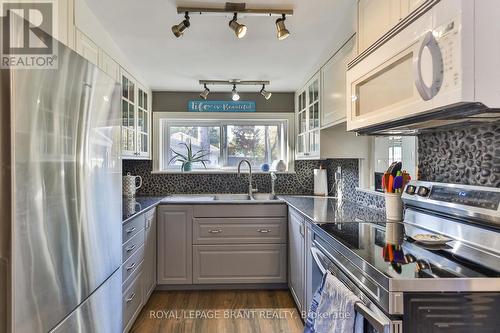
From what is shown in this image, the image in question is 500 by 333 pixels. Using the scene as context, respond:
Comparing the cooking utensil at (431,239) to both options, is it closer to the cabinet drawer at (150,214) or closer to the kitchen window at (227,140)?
the cabinet drawer at (150,214)

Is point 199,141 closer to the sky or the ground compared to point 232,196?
closer to the sky

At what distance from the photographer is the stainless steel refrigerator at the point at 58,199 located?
90 centimetres

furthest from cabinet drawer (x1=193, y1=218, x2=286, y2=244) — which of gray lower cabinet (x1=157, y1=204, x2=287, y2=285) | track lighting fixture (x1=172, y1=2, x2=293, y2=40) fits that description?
track lighting fixture (x1=172, y1=2, x2=293, y2=40)

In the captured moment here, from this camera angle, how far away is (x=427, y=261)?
108cm

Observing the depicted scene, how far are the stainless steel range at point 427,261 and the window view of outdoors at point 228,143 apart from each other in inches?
88.6

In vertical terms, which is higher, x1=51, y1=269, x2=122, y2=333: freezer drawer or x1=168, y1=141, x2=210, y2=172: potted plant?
x1=168, y1=141, x2=210, y2=172: potted plant

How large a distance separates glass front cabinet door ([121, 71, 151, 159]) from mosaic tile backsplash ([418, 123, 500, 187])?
2119mm

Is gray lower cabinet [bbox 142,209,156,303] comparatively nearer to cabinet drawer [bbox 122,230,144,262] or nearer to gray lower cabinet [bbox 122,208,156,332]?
gray lower cabinet [bbox 122,208,156,332]

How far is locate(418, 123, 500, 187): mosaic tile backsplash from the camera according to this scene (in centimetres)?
128

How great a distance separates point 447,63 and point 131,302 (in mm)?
2303

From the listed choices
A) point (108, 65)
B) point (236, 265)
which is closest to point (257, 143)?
point (236, 265)

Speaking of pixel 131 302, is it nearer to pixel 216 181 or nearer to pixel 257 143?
pixel 216 181

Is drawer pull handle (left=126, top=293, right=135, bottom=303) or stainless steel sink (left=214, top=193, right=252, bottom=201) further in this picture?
stainless steel sink (left=214, top=193, right=252, bottom=201)

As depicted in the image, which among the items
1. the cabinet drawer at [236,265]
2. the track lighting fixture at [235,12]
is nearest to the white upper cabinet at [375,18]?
the track lighting fixture at [235,12]
